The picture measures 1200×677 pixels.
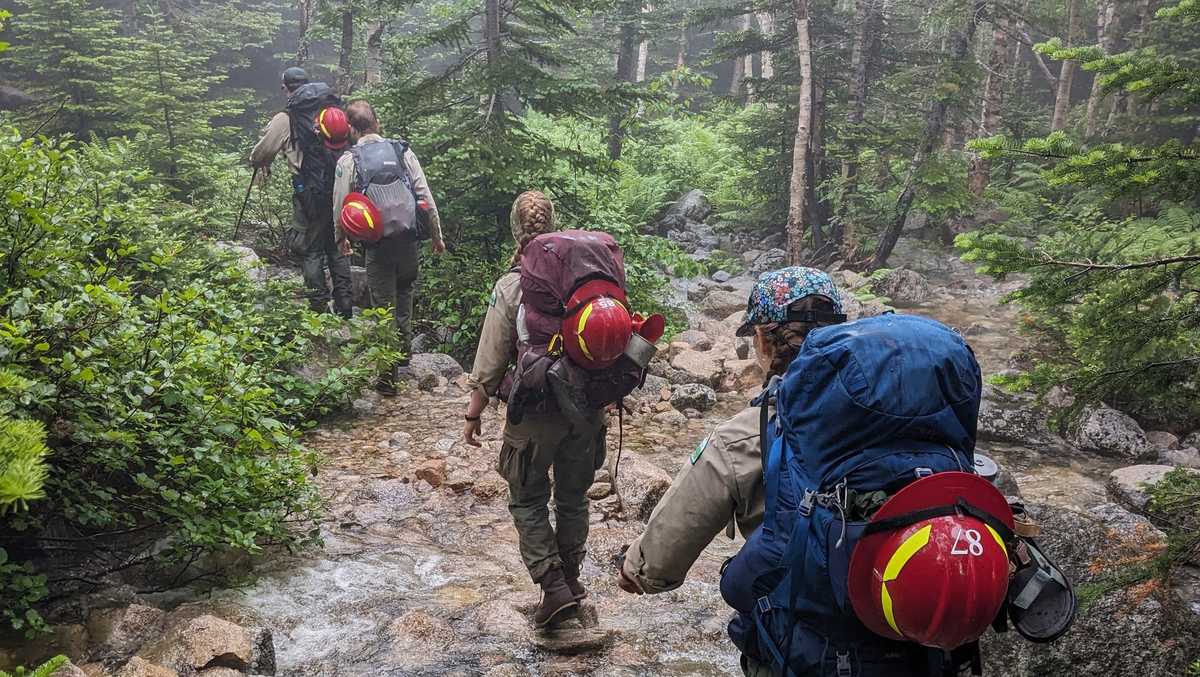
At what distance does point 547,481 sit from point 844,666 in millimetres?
2858

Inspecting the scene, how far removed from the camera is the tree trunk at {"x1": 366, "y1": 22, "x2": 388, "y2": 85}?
56.2ft

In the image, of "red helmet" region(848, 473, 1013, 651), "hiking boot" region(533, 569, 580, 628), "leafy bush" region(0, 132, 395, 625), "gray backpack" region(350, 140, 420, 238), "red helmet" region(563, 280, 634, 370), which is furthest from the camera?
"gray backpack" region(350, 140, 420, 238)

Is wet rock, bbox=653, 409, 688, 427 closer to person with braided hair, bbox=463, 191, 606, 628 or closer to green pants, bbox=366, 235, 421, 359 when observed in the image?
green pants, bbox=366, 235, 421, 359

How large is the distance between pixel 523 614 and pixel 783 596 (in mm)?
3038

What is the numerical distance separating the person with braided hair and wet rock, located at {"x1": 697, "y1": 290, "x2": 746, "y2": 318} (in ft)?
36.1

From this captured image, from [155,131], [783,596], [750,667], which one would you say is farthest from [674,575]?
[155,131]

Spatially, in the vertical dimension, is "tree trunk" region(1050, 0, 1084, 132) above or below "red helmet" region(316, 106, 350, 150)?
above

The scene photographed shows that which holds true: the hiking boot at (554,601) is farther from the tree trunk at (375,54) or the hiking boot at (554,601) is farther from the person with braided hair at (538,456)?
the tree trunk at (375,54)

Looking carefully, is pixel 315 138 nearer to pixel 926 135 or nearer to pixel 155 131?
pixel 155 131

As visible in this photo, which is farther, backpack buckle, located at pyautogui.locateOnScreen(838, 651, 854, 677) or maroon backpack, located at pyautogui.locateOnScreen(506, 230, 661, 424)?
maroon backpack, located at pyautogui.locateOnScreen(506, 230, 661, 424)

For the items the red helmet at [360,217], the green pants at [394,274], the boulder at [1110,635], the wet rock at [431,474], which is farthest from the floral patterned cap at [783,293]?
the green pants at [394,274]

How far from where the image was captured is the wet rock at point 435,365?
32.4ft

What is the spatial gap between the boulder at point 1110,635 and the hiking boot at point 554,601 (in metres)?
2.27

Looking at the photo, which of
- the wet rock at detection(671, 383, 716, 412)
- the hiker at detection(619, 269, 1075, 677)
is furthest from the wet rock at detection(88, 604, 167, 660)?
the wet rock at detection(671, 383, 716, 412)
